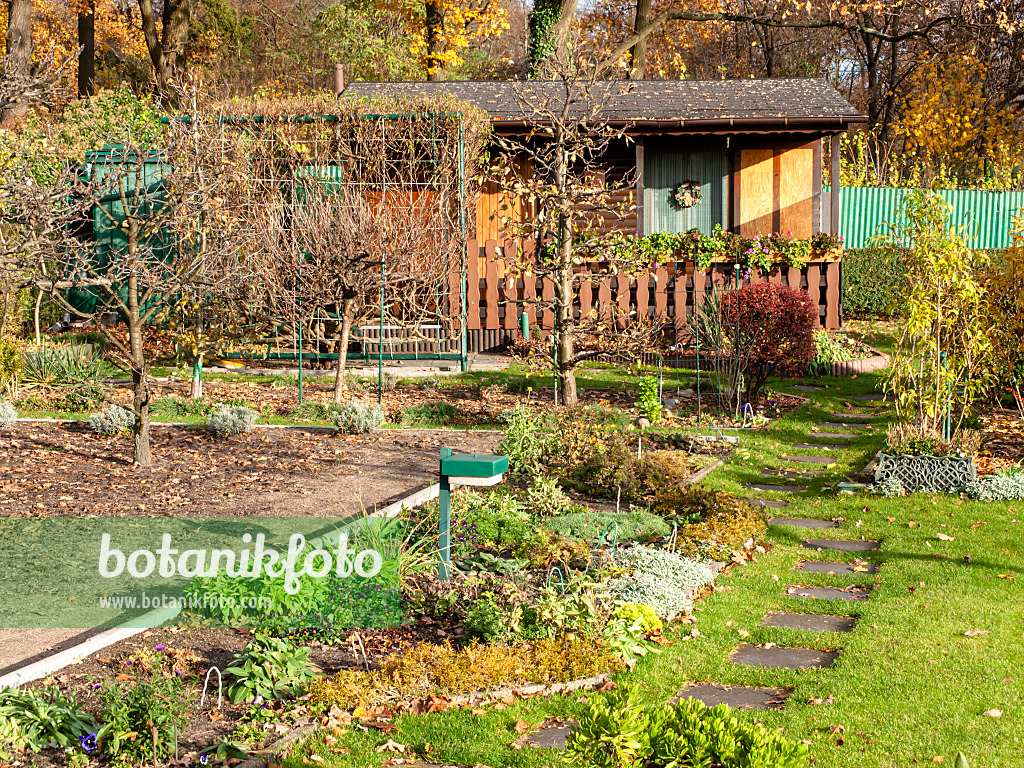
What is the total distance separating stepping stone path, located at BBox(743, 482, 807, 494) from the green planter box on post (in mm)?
3617

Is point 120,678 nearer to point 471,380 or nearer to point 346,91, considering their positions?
point 471,380

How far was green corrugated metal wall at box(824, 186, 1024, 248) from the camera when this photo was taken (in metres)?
22.6

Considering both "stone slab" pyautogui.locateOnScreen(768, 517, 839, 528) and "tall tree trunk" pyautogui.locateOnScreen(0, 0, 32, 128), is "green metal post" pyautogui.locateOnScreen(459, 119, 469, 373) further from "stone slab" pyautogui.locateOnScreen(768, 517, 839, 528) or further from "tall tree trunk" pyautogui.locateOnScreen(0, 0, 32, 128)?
"tall tree trunk" pyautogui.locateOnScreen(0, 0, 32, 128)

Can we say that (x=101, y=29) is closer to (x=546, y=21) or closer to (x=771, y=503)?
(x=546, y=21)

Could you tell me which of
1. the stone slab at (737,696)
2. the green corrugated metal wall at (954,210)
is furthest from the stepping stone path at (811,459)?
the green corrugated metal wall at (954,210)

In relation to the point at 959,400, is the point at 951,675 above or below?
below

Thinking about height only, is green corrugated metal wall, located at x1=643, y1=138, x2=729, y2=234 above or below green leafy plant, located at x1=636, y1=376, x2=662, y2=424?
above

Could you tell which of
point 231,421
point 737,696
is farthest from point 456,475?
point 231,421

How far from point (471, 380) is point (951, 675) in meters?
8.40

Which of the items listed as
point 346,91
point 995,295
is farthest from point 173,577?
point 346,91

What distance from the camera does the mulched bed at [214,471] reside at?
22.9ft

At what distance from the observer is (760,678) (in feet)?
15.5

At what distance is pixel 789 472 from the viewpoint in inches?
356

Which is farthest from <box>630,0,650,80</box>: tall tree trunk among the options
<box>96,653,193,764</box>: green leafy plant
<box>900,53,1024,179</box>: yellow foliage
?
<box>96,653,193,764</box>: green leafy plant
